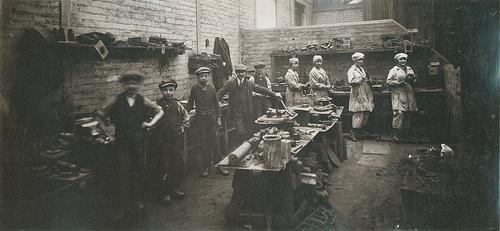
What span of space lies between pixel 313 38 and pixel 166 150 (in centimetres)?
694

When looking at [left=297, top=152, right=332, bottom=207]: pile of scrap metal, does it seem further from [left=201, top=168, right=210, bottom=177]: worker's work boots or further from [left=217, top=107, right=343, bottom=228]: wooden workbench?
[left=201, top=168, right=210, bottom=177]: worker's work boots

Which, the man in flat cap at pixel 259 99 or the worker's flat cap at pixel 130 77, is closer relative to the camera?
the worker's flat cap at pixel 130 77

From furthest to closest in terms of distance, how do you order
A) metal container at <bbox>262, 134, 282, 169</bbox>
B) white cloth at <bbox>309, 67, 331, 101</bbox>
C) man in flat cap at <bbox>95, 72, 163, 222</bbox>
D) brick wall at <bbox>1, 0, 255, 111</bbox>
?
white cloth at <bbox>309, 67, 331, 101</bbox> < brick wall at <bbox>1, 0, 255, 111</bbox> < man in flat cap at <bbox>95, 72, 163, 222</bbox> < metal container at <bbox>262, 134, 282, 169</bbox>

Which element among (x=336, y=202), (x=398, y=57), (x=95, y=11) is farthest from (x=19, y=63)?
(x=398, y=57)

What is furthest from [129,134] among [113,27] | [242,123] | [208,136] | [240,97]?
[242,123]

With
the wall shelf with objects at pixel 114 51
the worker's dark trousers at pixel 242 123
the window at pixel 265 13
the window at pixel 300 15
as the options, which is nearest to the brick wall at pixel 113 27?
the wall shelf with objects at pixel 114 51

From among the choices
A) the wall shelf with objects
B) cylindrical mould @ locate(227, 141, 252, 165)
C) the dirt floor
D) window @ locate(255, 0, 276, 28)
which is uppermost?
window @ locate(255, 0, 276, 28)

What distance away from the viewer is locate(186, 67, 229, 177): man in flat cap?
18.8 feet

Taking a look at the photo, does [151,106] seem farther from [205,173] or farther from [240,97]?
[240,97]

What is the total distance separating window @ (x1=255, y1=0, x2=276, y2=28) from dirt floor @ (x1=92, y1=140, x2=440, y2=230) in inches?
299

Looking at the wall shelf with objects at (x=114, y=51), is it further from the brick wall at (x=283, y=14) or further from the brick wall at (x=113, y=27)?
the brick wall at (x=283, y=14)

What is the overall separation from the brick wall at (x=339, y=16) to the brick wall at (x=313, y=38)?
8691 mm

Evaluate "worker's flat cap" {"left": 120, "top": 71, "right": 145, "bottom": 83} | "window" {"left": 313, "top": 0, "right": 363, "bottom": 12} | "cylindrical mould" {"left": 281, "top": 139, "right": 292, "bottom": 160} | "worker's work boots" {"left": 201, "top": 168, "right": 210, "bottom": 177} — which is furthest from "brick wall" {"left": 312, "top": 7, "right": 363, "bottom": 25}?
"worker's flat cap" {"left": 120, "top": 71, "right": 145, "bottom": 83}

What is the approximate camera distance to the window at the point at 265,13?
41.2 feet
